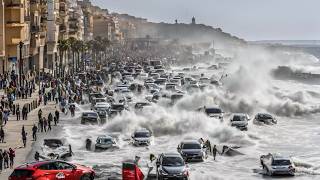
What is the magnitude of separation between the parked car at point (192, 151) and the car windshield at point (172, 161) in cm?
486

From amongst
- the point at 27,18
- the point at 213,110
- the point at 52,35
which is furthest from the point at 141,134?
the point at 52,35

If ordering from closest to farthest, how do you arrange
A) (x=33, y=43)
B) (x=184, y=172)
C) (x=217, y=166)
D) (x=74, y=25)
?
(x=184, y=172)
(x=217, y=166)
(x=33, y=43)
(x=74, y=25)

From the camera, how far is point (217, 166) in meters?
37.7

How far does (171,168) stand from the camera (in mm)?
32188

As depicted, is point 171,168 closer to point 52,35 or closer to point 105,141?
point 105,141

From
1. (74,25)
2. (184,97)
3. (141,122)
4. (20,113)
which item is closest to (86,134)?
(141,122)

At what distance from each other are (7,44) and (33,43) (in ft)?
56.7

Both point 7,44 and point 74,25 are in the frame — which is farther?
point 74,25

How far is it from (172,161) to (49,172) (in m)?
8.34

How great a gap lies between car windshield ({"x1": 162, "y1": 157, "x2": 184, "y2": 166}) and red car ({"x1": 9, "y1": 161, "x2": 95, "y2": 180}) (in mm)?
5991

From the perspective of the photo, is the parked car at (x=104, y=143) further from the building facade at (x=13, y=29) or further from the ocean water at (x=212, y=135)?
the building facade at (x=13, y=29)

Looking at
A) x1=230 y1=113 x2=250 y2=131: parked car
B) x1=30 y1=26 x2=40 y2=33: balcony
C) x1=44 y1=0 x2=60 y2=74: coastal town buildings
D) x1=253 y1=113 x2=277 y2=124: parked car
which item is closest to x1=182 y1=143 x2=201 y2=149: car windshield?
x1=230 y1=113 x2=250 y2=131: parked car

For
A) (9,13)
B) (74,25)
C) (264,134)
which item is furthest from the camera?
(74,25)

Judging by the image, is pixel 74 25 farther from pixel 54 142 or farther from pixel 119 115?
pixel 54 142
